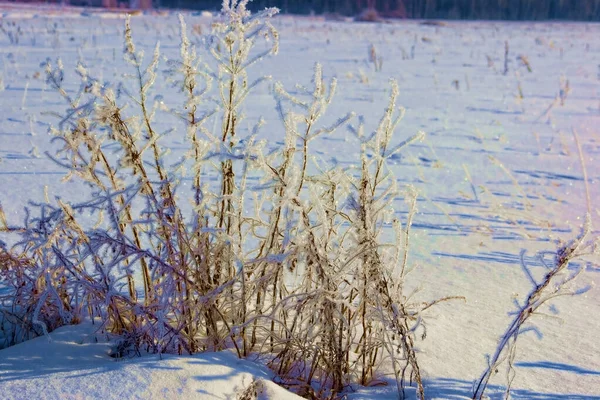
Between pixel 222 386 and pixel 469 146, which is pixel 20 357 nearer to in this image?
pixel 222 386

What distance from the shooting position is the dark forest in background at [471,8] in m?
30.5

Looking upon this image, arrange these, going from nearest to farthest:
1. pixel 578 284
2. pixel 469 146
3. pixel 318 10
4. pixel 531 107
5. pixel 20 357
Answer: pixel 20 357 → pixel 578 284 → pixel 469 146 → pixel 531 107 → pixel 318 10

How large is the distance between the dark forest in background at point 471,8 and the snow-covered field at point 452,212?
2378cm

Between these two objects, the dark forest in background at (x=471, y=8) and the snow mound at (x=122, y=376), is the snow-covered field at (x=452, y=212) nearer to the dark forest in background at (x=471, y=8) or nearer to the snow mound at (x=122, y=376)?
the snow mound at (x=122, y=376)

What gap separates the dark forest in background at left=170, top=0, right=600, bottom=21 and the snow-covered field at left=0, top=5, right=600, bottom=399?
23.8 meters

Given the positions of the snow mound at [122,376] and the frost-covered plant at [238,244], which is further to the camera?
the frost-covered plant at [238,244]

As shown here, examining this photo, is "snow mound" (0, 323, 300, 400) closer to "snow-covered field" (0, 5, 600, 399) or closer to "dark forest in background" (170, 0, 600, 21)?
"snow-covered field" (0, 5, 600, 399)

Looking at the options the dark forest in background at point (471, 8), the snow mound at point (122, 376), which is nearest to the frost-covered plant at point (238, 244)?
the snow mound at point (122, 376)

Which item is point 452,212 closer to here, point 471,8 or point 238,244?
point 238,244

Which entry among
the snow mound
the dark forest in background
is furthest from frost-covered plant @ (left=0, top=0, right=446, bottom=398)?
the dark forest in background

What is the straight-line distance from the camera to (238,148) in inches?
53.2

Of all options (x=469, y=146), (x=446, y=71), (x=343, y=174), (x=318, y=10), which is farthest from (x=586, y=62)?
(x=318, y=10)

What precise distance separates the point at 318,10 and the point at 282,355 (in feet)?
103

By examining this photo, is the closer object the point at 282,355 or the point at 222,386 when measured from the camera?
the point at 222,386
